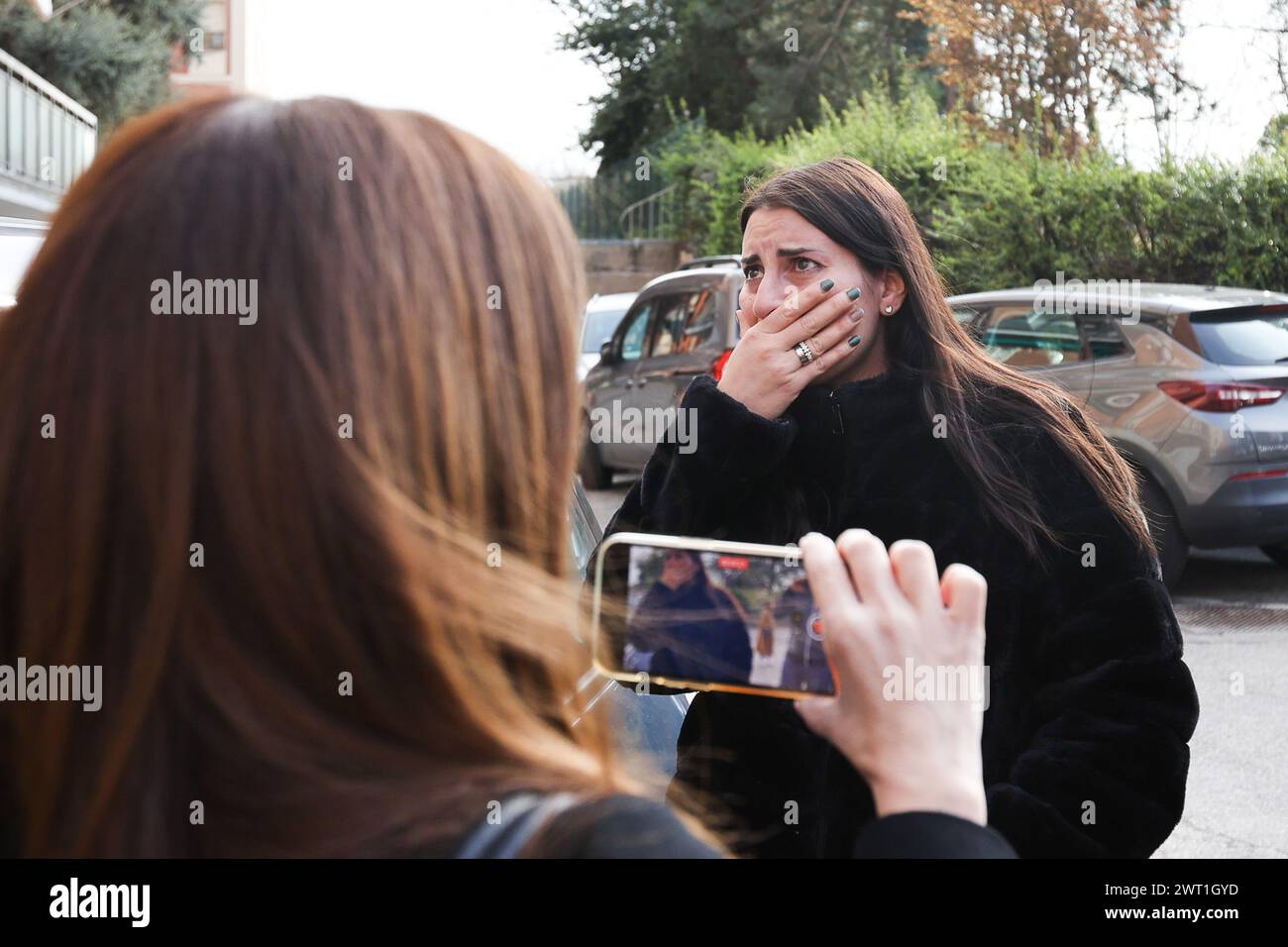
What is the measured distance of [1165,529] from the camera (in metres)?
7.60

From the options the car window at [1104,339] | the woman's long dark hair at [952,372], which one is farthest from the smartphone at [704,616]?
the car window at [1104,339]

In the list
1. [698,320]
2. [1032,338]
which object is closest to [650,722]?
[1032,338]

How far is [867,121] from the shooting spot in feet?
59.5

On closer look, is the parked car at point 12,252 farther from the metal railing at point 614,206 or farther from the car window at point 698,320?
the metal railing at point 614,206

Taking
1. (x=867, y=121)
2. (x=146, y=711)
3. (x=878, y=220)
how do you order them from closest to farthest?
(x=146, y=711)
(x=878, y=220)
(x=867, y=121)

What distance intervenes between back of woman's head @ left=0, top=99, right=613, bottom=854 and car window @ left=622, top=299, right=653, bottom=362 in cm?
1078

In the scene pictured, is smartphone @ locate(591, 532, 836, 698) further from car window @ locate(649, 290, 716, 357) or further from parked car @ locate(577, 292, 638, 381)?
parked car @ locate(577, 292, 638, 381)

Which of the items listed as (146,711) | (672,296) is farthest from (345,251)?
(672,296)

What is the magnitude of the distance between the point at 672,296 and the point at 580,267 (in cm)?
1043

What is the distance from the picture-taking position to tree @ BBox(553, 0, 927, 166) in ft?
91.3

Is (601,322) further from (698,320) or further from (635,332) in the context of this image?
(698,320)

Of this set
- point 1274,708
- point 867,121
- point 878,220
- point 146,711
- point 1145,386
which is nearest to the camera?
point 146,711

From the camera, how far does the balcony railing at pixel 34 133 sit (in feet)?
17.4
